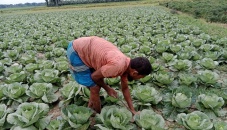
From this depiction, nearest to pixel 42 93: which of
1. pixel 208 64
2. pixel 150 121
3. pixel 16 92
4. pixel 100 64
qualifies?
pixel 16 92

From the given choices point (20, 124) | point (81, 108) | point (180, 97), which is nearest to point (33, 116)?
point (20, 124)

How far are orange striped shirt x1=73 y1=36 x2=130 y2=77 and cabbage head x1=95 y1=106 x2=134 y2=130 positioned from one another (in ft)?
1.74

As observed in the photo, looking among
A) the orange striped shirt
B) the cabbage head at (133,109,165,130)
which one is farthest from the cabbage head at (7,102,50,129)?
the cabbage head at (133,109,165,130)

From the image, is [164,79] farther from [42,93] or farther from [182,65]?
[42,93]

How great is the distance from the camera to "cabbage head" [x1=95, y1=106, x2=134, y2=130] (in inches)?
100

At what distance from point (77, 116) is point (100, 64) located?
2.18 feet

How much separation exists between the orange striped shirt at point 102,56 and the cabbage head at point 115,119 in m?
0.53

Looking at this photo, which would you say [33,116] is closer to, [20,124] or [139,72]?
[20,124]

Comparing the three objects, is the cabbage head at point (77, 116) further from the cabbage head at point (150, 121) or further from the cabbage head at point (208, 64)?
the cabbage head at point (208, 64)

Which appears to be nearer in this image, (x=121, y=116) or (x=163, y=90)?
(x=121, y=116)

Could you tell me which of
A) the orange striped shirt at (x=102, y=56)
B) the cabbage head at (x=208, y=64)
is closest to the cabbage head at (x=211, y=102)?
the orange striped shirt at (x=102, y=56)

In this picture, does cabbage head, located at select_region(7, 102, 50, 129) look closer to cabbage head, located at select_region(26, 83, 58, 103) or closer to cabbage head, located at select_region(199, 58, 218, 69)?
cabbage head, located at select_region(26, 83, 58, 103)

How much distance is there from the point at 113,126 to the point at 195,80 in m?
1.97

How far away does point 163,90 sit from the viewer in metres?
3.71
